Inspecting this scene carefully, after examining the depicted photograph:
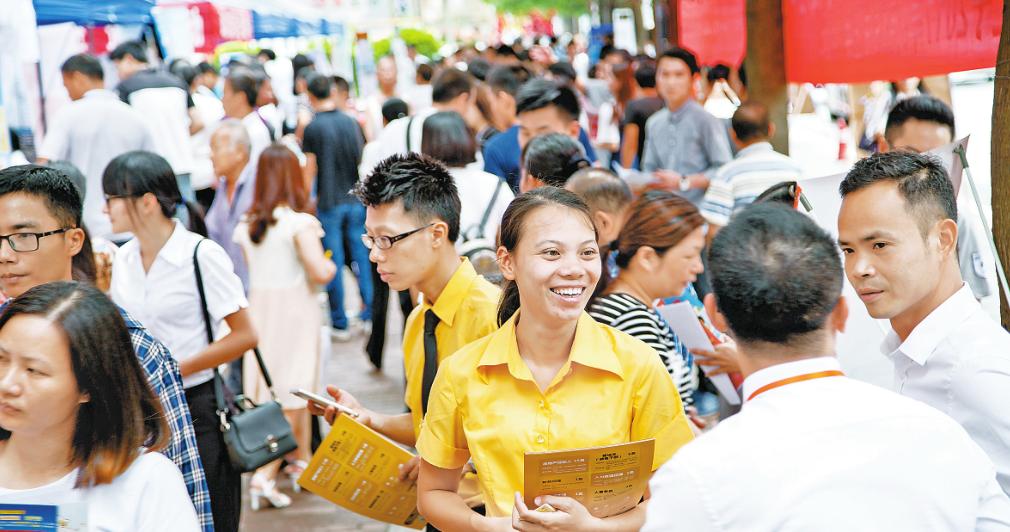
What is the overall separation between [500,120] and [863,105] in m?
10.2

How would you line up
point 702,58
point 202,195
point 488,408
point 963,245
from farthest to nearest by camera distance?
point 202,195
point 702,58
point 963,245
point 488,408

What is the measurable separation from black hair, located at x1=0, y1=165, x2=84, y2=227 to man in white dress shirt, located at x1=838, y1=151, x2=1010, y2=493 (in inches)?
98.6

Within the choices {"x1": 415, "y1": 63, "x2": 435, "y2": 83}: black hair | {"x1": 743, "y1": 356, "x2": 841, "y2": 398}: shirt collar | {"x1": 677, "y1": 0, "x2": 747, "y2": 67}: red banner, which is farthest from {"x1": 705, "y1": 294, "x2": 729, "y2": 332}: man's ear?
{"x1": 415, "y1": 63, "x2": 435, "y2": 83}: black hair

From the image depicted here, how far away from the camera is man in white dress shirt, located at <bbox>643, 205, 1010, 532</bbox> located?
1789 mm

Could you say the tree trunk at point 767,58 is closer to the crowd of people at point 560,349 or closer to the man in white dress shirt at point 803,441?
the crowd of people at point 560,349

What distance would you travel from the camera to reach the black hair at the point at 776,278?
191 centimetres

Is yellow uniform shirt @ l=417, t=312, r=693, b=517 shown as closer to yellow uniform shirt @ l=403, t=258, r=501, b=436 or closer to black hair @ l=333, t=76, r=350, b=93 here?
yellow uniform shirt @ l=403, t=258, r=501, b=436

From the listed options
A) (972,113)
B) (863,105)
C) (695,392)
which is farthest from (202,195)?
(972,113)

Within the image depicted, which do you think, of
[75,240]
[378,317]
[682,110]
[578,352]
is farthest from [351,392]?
[578,352]

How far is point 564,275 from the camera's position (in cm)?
268

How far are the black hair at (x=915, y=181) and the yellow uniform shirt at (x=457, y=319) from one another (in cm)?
114

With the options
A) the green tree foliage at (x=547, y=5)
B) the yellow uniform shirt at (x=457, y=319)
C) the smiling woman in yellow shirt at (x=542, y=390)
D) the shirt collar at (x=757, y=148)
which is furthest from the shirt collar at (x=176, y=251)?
the green tree foliage at (x=547, y=5)

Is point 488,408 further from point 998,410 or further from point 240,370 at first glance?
point 240,370

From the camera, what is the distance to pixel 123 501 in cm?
234
